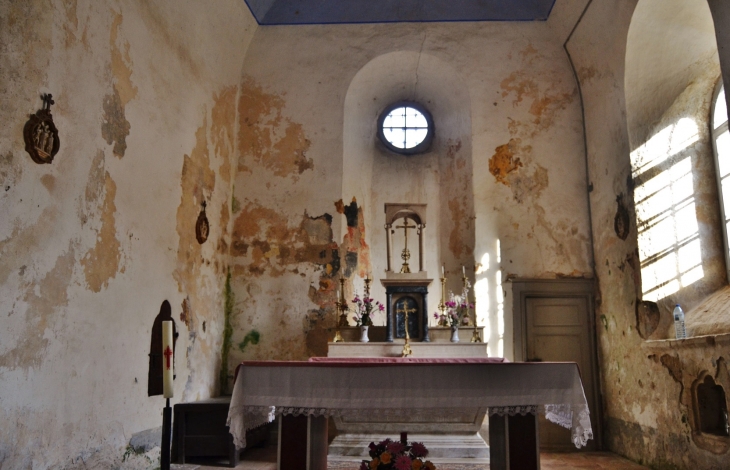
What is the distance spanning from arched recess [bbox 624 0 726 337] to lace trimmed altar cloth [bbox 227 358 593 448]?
3.27 m

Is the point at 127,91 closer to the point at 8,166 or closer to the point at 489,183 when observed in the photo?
the point at 8,166

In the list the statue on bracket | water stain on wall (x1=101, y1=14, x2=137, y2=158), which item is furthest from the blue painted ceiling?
the statue on bracket

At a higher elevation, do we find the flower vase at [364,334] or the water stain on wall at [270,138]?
the water stain on wall at [270,138]

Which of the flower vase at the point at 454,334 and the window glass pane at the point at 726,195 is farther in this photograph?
the flower vase at the point at 454,334

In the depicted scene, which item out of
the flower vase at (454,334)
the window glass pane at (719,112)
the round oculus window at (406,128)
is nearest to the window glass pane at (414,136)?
the round oculus window at (406,128)

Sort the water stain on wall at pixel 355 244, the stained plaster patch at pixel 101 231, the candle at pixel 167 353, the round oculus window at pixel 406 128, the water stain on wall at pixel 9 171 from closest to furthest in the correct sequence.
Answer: the candle at pixel 167 353
the water stain on wall at pixel 9 171
the stained plaster patch at pixel 101 231
the water stain on wall at pixel 355 244
the round oculus window at pixel 406 128

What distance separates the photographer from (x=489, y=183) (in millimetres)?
9734

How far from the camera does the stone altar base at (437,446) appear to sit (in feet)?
22.7

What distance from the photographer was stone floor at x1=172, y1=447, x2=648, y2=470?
671 centimetres

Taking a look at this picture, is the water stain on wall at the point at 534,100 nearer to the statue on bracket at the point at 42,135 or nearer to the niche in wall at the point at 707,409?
the niche in wall at the point at 707,409

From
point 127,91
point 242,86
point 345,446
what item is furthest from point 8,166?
point 242,86

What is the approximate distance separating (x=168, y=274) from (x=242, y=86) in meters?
4.05

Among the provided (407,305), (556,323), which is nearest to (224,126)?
(407,305)

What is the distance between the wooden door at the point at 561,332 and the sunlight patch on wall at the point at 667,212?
1592 millimetres
